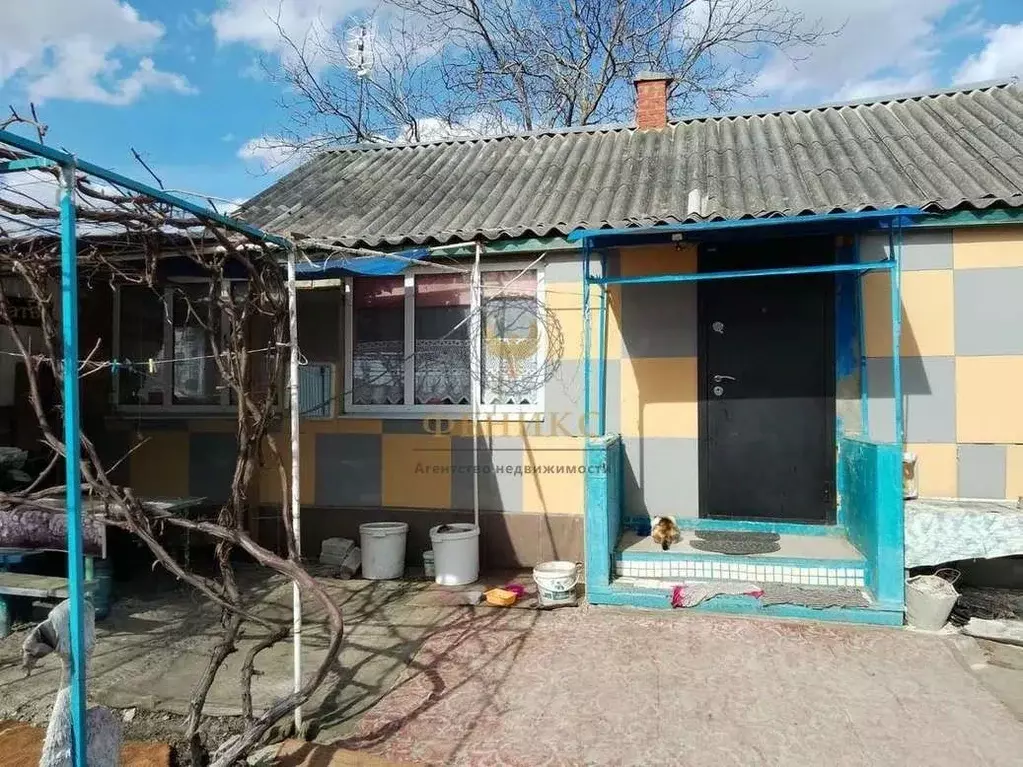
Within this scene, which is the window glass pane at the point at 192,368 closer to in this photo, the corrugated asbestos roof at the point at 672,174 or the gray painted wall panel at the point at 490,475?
the corrugated asbestos roof at the point at 672,174

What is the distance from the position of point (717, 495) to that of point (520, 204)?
10.6 feet

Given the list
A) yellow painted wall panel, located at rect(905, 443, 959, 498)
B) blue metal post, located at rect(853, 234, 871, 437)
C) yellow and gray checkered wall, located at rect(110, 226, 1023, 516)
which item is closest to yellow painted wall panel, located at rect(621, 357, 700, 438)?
yellow and gray checkered wall, located at rect(110, 226, 1023, 516)

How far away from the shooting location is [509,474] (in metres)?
6.27

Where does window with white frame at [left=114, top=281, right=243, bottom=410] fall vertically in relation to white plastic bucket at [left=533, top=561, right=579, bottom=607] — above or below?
above

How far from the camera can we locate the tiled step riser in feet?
16.6

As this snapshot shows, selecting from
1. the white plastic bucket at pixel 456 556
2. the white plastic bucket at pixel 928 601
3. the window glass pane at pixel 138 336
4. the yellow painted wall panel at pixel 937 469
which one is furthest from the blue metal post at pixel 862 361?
the window glass pane at pixel 138 336

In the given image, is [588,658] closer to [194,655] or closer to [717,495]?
[717,495]

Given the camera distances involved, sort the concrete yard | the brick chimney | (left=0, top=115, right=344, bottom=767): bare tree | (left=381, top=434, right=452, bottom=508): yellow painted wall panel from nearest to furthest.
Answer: (left=0, top=115, right=344, bottom=767): bare tree → the concrete yard → (left=381, top=434, right=452, bottom=508): yellow painted wall panel → the brick chimney

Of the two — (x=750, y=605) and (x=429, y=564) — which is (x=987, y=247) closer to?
(x=750, y=605)

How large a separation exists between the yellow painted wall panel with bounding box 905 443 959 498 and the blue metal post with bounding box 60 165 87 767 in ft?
18.2

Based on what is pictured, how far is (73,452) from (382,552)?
3.80m

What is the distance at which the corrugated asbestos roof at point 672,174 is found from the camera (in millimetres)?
5602

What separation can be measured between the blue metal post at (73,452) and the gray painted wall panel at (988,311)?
5.80 metres

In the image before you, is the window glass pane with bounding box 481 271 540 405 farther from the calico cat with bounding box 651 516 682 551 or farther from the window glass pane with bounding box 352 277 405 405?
the calico cat with bounding box 651 516 682 551
